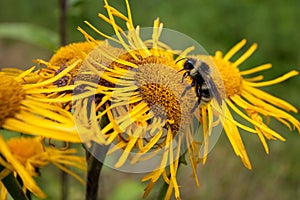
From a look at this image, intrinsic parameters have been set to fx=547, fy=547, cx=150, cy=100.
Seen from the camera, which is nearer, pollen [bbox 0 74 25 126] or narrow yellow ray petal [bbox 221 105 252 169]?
pollen [bbox 0 74 25 126]

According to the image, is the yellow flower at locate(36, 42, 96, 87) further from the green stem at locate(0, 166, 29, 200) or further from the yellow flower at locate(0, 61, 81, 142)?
the green stem at locate(0, 166, 29, 200)

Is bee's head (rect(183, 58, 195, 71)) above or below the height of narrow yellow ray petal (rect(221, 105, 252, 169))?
above

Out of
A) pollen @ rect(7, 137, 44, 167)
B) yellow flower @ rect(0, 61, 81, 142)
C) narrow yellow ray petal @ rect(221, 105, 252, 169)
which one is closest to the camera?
yellow flower @ rect(0, 61, 81, 142)

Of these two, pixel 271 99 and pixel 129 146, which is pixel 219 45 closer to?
pixel 271 99

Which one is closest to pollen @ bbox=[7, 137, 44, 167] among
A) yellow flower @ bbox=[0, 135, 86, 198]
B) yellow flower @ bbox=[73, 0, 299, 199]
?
yellow flower @ bbox=[0, 135, 86, 198]

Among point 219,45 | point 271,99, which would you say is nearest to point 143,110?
point 271,99

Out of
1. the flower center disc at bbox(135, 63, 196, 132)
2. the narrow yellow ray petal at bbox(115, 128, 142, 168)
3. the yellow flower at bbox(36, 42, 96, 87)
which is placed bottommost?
the narrow yellow ray petal at bbox(115, 128, 142, 168)

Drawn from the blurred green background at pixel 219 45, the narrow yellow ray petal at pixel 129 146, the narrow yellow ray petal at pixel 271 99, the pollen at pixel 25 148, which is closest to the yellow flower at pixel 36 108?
the narrow yellow ray petal at pixel 129 146
